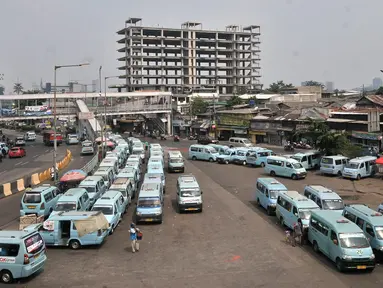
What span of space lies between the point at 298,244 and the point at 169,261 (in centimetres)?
583

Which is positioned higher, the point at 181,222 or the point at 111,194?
the point at 111,194

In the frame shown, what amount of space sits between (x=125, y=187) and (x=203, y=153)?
24837mm

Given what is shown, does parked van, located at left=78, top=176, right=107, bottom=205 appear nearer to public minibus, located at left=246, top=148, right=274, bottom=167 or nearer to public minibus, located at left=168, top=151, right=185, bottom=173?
public minibus, located at left=168, top=151, right=185, bottom=173

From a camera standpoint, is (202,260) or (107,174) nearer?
(202,260)

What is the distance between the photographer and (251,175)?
40.5m

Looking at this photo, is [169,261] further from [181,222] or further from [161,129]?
[161,129]

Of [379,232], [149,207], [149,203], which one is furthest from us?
[149,203]

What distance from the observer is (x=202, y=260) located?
678 inches

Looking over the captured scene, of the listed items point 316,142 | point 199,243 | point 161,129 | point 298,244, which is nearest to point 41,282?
point 199,243

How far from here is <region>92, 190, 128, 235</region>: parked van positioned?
21.4 meters

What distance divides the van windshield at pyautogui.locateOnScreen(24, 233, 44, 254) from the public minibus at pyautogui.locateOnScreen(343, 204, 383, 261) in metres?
12.4

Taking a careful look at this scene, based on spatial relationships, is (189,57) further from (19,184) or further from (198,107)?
(19,184)

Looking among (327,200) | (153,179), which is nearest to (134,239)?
(327,200)

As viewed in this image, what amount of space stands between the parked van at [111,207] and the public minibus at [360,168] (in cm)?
2099
